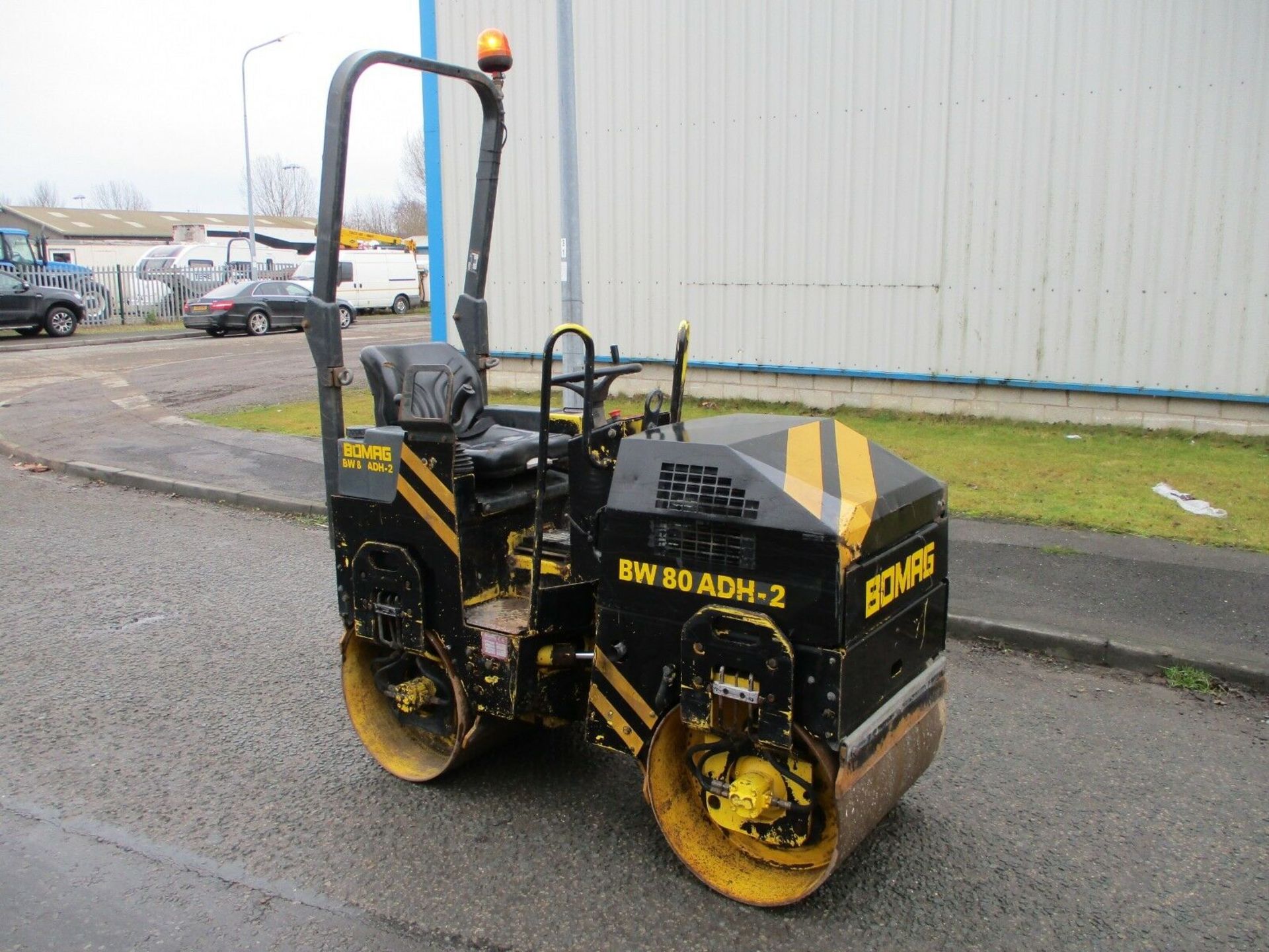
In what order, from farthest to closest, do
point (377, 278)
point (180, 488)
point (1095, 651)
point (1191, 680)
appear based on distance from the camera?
point (377, 278)
point (180, 488)
point (1095, 651)
point (1191, 680)

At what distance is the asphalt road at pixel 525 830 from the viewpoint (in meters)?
3.11

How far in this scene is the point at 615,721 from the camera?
341 centimetres

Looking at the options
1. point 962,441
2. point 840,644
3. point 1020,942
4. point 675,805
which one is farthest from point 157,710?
point 962,441

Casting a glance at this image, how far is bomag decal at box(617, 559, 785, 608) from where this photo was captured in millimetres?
2934

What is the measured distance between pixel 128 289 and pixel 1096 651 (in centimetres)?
3163

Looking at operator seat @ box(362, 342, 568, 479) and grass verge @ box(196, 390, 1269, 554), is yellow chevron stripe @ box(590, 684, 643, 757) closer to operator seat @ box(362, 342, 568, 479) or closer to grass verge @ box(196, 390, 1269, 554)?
operator seat @ box(362, 342, 568, 479)

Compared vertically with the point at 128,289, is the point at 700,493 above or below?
below

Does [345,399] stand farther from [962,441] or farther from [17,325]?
[17,325]

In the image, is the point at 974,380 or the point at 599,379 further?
the point at 974,380

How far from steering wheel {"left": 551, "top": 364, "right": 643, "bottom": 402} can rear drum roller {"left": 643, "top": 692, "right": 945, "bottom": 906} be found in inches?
46.5

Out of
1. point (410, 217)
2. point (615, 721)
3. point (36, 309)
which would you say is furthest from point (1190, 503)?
point (410, 217)

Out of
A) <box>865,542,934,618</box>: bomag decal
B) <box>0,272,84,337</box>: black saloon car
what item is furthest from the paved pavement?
<box>0,272,84,337</box>: black saloon car

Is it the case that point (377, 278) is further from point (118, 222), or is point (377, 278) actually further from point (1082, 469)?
point (118, 222)

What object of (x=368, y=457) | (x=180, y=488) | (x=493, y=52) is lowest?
(x=180, y=488)
